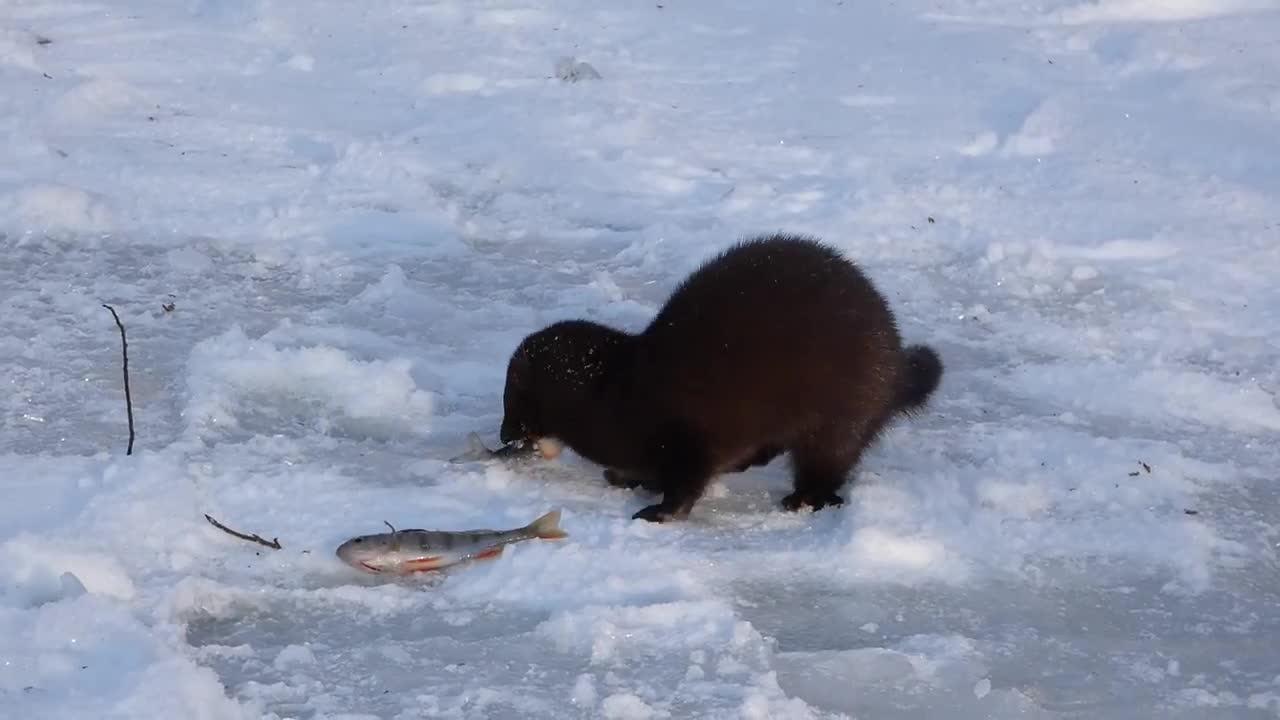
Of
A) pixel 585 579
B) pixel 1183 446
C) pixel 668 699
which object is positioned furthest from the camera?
pixel 1183 446

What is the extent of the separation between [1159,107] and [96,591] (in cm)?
554

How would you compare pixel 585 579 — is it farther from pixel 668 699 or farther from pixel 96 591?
pixel 96 591

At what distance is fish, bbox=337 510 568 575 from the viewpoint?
357 cm

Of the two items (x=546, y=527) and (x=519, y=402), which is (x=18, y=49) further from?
(x=546, y=527)

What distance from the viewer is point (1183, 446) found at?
14.6ft

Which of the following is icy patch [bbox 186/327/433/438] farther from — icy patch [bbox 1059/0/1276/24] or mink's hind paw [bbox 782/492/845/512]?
icy patch [bbox 1059/0/1276/24]

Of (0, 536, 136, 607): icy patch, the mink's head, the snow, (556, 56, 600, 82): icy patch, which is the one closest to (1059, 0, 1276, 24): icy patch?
the snow

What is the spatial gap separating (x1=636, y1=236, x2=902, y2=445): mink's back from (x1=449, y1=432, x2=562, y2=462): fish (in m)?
0.38

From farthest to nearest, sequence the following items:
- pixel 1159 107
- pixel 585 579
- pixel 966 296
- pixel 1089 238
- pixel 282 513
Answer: pixel 1159 107 < pixel 1089 238 < pixel 966 296 < pixel 282 513 < pixel 585 579

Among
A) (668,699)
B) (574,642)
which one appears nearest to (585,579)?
(574,642)

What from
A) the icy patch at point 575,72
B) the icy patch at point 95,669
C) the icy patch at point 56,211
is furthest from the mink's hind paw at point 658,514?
the icy patch at point 575,72

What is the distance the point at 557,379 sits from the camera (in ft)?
14.2

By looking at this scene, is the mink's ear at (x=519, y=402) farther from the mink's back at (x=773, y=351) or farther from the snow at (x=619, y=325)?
the mink's back at (x=773, y=351)

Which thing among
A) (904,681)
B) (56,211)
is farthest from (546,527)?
(56,211)
